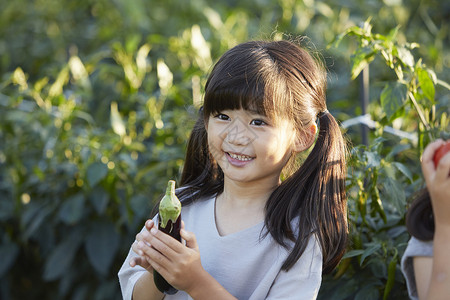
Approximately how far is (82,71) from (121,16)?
1.49 metres

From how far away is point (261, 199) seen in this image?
1.57 metres

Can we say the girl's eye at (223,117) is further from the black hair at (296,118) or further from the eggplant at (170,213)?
the eggplant at (170,213)

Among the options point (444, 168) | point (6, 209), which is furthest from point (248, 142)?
point (6, 209)

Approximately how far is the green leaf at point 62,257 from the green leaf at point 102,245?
0.07 m

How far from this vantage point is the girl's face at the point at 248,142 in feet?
4.77

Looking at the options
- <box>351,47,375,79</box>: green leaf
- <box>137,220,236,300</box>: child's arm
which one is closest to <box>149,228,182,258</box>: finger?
<box>137,220,236,300</box>: child's arm

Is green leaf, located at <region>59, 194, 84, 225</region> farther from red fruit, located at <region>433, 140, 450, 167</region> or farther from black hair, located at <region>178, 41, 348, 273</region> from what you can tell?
red fruit, located at <region>433, 140, 450, 167</region>

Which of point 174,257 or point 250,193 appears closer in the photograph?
point 174,257

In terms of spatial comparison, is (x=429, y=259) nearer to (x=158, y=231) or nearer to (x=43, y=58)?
(x=158, y=231)

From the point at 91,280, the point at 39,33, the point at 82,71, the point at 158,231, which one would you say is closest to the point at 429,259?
the point at 158,231

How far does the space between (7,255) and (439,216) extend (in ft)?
6.81

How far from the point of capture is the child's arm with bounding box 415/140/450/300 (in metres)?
1.14

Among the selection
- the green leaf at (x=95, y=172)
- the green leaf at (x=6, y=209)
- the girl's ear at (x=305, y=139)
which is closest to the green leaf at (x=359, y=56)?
the girl's ear at (x=305, y=139)

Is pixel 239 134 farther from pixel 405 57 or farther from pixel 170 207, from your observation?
pixel 405 57
